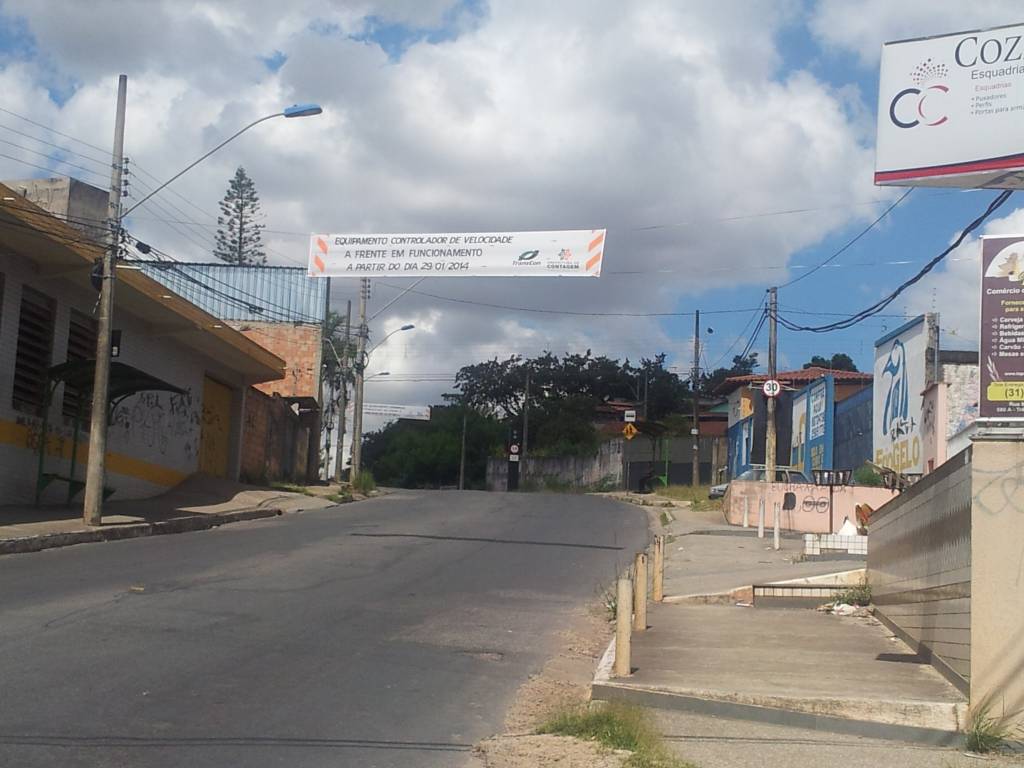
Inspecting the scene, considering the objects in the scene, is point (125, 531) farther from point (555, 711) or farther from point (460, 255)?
point (555, 711)

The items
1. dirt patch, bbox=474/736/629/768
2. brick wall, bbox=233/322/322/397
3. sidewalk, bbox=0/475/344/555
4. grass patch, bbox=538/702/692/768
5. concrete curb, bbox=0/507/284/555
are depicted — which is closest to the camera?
grass patch, bbox=538/702/692/768

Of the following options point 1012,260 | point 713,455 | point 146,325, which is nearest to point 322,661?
point 1012,260

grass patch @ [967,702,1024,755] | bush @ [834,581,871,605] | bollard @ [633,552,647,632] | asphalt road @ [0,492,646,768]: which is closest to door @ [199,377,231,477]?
asphalt road @ [0,492,646,768]

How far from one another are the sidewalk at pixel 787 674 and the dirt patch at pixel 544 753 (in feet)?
3.20

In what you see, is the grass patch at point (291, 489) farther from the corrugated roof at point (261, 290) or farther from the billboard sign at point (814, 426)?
the billboard sign at point (814, 426)

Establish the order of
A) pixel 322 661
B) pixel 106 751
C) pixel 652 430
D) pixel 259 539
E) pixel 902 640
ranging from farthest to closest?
pixel 652 430 → pixel 259 539 → pixel 902 640 → pixel 322 661 → pixel 106 751

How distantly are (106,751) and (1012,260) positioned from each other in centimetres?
771

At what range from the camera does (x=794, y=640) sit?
9.75m

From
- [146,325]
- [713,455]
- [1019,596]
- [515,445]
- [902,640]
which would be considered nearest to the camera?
[1019,596]

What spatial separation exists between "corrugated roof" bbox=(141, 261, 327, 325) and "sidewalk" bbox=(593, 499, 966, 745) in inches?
1265

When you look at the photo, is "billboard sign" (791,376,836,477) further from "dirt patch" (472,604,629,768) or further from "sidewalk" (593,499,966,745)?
"dirt patch" (472,604,629,768)

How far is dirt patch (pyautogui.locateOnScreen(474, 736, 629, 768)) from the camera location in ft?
20.3

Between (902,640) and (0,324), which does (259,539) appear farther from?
(902,640)

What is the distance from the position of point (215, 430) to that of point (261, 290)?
1298 cm
